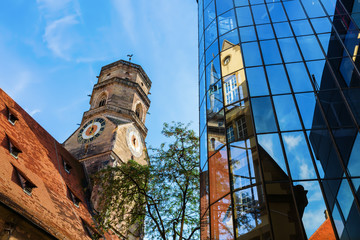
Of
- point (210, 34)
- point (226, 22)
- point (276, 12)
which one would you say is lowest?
point (276, 12)

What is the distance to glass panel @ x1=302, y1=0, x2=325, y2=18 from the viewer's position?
10.4 meters

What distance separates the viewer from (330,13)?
10.3m

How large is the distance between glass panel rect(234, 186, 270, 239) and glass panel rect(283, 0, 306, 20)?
255 inches

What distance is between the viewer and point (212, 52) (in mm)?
11250

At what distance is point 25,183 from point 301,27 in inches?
466

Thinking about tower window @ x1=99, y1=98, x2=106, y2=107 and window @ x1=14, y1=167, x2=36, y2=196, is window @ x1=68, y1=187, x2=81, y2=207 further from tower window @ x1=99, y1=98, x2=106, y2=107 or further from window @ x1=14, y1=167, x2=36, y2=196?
tower window @ x1=99, y1=98, x2=106, y2=107

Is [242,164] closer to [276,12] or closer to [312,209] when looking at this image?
[312,209]

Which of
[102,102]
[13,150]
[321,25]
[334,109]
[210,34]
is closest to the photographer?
[334,109]

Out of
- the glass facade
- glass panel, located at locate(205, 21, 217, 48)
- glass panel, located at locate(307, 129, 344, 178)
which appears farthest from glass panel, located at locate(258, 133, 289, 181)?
glass panel, located at locate(205, 21, 217, 48)

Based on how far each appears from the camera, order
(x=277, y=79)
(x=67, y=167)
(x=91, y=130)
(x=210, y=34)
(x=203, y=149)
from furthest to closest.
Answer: (x=91, y=130), (x=67, y=167), (x=210, y=34), (x=203, y=149), (x=277, y=79)

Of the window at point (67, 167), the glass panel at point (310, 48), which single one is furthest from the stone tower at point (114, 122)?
the glass panel at point (310, 48)

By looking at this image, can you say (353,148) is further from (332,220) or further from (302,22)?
(302,22)

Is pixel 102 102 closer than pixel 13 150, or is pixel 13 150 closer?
pixel 13 150

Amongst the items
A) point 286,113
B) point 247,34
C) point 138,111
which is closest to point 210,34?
point 247,34
